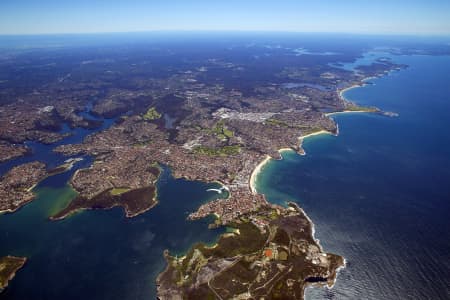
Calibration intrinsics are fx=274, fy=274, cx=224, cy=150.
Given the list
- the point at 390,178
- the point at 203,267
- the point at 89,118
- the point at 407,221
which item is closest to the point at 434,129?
the point at 390,178

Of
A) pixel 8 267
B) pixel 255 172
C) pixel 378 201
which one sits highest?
pixel 255 172

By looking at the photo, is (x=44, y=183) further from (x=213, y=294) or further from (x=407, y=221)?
(x=407, y=221)

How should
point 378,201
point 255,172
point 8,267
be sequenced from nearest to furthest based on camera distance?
point 8,267, point 378,201, point 255,172

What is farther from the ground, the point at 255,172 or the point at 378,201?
the point at 255,172

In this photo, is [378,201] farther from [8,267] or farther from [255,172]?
[8,267]

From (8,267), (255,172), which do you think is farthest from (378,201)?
(8,267)

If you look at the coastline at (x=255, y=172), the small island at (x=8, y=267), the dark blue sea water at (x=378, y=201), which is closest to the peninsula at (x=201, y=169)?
the coastline at (x=255, y=172)
